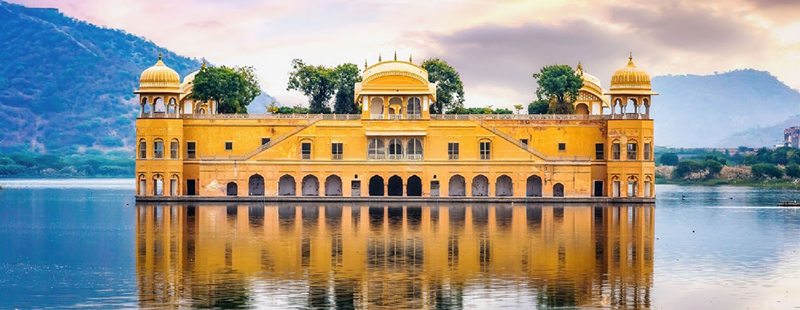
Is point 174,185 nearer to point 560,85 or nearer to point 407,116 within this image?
point 407,116

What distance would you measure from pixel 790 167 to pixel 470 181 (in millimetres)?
51608

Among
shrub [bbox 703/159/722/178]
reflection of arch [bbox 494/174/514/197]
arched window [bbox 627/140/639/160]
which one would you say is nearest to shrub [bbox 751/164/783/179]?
shrub [bbox 703/159/722/178]

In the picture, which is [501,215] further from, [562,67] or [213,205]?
[562,67]

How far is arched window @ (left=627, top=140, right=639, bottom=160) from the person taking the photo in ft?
211

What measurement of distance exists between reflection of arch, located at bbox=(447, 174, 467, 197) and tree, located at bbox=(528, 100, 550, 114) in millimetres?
12937

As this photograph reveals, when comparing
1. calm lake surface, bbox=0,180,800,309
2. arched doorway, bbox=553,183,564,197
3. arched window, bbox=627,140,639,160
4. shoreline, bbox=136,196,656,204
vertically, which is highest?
arched window, bbox=627,140,639,160

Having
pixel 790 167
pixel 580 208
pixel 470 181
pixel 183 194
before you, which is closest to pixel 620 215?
pixel 580 208

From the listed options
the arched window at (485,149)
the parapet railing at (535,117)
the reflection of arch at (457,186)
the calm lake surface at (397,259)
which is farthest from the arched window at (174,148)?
the arched window at (485,149)

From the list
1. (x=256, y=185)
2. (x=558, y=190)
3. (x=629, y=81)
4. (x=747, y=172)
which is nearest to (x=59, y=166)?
(x=747, y=172)

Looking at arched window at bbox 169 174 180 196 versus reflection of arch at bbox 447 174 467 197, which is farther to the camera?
reflection of arch at bbox 447 174 467 197

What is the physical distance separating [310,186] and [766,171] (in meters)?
56.8

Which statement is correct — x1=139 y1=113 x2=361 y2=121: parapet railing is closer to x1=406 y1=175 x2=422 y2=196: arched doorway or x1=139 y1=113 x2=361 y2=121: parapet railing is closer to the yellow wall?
the yellow wall

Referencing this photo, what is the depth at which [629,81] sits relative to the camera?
64812 mm

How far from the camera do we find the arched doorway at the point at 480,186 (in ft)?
216
